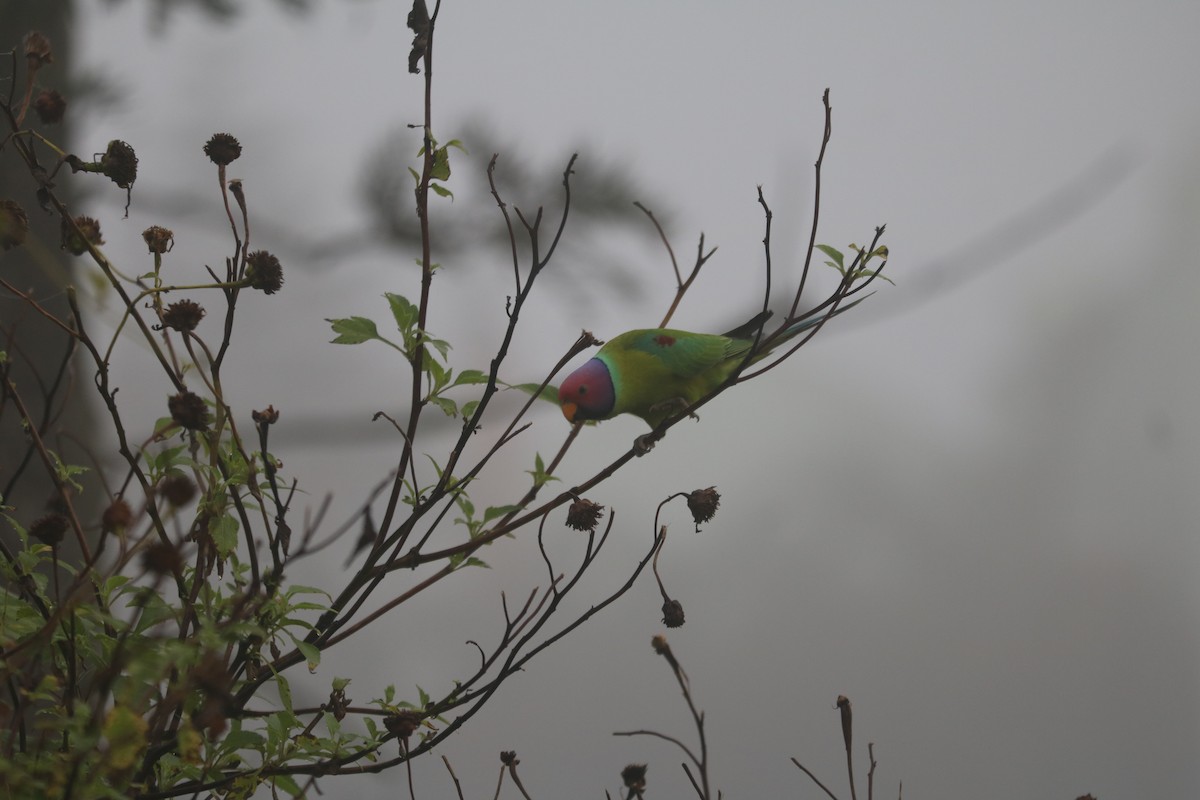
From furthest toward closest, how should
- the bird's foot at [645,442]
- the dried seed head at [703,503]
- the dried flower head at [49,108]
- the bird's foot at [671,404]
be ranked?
the bird's foot at [671,404], the bird's foot at [645,442], the dried seed head at [703,503], the dried flower head at [49,108]

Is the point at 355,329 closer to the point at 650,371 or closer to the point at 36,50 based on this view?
the point at 36,50

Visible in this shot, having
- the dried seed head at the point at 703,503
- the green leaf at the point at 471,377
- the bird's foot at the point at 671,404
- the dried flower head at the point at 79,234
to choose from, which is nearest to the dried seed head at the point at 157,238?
the dried flower head at the point at 79,234

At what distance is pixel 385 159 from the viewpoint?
3.70 ft

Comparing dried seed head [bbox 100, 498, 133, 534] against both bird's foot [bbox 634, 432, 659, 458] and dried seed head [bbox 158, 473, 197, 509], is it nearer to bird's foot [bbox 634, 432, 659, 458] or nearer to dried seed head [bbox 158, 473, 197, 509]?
dried seed head [bbox 158, 473, 197, 509]

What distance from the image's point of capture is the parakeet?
2.03 ft

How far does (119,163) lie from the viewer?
1.10ft

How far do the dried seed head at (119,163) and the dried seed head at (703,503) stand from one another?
26 centimetres

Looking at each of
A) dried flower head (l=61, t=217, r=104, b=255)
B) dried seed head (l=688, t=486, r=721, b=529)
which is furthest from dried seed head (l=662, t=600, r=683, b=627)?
dried flower head (l=61, t=217, r=104, b=255)

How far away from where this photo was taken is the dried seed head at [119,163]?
0.33m

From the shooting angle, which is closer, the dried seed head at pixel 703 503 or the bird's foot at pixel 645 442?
the dried seed head at pixel 703 503

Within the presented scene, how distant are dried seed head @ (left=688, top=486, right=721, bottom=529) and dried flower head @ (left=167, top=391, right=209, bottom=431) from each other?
0.71 ft

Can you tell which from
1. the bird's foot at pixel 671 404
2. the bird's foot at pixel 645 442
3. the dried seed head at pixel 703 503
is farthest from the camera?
the bird's foot at pixel 671 404

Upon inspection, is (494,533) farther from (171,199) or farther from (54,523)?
(171,199)

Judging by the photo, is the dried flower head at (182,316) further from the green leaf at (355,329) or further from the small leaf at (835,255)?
the small leaf at (835,255)
